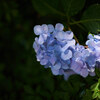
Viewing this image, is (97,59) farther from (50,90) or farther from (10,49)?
(10,49)

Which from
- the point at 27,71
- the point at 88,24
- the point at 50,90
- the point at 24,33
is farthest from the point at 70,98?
the point at 24,33

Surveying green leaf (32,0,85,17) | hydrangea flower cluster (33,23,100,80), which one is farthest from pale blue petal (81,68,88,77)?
green leaf (32,0,85,17)

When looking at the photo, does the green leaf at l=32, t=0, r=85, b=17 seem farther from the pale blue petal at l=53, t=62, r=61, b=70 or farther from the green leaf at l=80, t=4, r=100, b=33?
the pale blue petal at l=53, t=62, r=61, b=70

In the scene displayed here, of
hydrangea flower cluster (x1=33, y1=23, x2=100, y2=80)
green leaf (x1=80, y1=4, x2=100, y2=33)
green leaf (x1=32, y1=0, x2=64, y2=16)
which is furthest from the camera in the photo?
green leaf (x1=32, y1=0, x2=64, y2=16)

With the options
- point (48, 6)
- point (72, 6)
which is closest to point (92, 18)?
point (72, 6)

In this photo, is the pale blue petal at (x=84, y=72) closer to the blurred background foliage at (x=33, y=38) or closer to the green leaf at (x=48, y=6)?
the blurred background foliage at (x=33, y=38)

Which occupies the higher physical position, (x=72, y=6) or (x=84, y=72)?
(x=72, y=6)

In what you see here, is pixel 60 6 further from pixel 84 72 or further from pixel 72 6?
pixel 84 72
